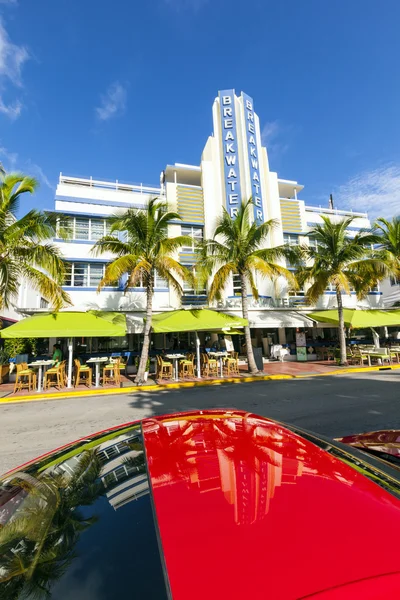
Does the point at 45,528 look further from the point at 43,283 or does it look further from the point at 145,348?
the point at 43,283

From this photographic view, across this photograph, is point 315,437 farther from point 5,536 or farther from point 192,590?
point 5,536

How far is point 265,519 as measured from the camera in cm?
117

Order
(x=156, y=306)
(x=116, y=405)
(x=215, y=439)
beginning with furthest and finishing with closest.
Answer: (x=156, y=306), (x=116, y=405), (x=215, y=439)

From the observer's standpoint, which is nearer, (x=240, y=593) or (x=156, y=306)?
(x=240, y=593)

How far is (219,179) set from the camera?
22188mm

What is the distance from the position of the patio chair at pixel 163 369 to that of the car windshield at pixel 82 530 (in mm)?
12253

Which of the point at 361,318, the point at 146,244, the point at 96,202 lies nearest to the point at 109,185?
the point at 96,202

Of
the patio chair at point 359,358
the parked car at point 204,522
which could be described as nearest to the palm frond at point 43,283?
the parked car at point 204,522

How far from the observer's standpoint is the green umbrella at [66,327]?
11.4m

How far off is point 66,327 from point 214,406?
24.5 feet

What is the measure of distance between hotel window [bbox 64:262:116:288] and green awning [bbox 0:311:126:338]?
5.31m

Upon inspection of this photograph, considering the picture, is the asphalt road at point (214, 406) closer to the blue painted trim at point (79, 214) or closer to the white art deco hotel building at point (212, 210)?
the white art deco hotel building at point (212, 210)

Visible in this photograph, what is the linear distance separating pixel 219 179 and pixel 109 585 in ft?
77.6

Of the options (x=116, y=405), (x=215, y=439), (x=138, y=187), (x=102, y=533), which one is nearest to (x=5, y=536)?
(x=102, y=533)
